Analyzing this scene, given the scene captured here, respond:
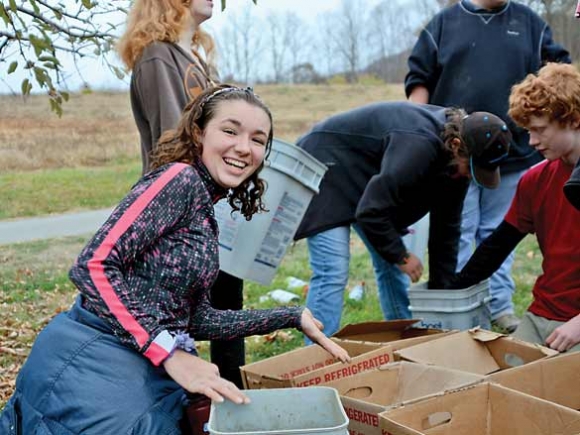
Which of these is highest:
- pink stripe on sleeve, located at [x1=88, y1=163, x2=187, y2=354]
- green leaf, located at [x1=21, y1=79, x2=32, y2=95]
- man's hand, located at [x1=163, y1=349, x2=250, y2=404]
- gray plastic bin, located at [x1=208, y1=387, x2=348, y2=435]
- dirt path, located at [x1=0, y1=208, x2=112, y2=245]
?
green leaf, located at [x1=21, y1=79, x2=32, y2=95]

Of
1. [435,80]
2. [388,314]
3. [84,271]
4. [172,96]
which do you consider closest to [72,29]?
[172,96]

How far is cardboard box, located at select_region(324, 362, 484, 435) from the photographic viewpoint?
231cm

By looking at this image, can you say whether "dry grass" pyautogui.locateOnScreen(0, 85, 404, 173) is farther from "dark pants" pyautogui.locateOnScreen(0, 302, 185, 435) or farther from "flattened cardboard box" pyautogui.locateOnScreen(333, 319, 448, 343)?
"dark pants" pyautogui.locateOnScreen(0, 302, 185, 435)

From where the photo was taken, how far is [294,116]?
1920cm

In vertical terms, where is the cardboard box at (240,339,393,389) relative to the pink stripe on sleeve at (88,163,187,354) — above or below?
below

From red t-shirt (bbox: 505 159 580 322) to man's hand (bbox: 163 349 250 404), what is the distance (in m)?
1.57

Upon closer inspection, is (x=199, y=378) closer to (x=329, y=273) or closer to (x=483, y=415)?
(x=483, y=415)

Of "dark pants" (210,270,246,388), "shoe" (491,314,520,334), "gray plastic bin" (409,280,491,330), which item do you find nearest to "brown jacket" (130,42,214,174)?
"dark pants" (210,270,246,388)

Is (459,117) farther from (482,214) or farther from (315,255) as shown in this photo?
(482,214)

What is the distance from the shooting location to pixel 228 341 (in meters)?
3.04

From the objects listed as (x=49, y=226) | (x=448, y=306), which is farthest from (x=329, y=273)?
(x=49, y=226)

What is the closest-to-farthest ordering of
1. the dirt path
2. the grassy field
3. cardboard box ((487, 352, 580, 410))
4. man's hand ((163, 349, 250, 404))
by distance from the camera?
man's hand ((163, 349, 250, 404))
cardboard box ((487, 352, 580, 410))
the grassy field
the dirt path

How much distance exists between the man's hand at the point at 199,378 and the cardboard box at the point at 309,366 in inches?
22.3

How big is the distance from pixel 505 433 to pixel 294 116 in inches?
685
